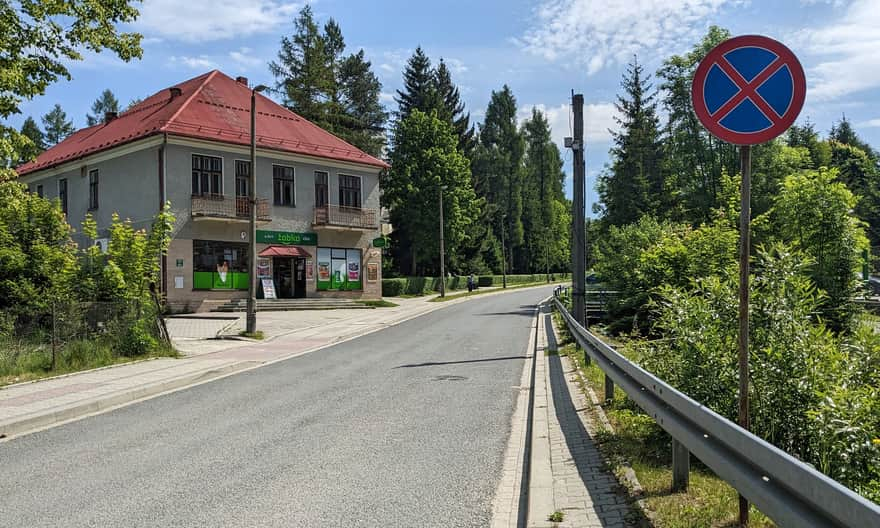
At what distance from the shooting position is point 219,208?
1341 inches

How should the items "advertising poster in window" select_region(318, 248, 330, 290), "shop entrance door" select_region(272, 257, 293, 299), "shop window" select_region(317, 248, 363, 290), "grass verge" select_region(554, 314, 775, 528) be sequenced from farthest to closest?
"shop window" select_region(317, 248, 363, 290), "advertising poster in window" select_region(318, 248, 330, 290), "shop entrance door" select_region(272, 257, 293, 299), "grass verge" select_region(554, 314, 775, 528)

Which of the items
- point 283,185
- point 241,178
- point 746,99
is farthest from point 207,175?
point 746,99

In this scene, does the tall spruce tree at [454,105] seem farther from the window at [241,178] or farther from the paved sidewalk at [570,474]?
the paved sidewalk at [570,474]

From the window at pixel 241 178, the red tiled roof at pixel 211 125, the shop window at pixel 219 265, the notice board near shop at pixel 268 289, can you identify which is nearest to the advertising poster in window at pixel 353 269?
the notice board near shop at pixel 268 289

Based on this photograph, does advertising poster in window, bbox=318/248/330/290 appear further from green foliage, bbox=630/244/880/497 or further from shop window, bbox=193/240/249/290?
green foliage, bbox=630/244/880/497

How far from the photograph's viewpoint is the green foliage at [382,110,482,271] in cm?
5681

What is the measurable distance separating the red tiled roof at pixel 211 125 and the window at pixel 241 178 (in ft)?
3.63

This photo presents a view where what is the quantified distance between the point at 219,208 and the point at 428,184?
82.4 ft

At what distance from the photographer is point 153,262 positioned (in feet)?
52.5

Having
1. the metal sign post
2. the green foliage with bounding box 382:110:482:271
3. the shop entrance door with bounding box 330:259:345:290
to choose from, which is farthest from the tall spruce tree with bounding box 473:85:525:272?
the metal sign post

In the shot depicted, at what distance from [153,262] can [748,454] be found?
49.0ft

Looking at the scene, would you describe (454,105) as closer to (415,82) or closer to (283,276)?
(415,82)

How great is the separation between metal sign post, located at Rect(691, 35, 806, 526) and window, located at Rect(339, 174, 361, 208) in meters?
36.0

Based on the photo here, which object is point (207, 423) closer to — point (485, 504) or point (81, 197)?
point (485, 504)
